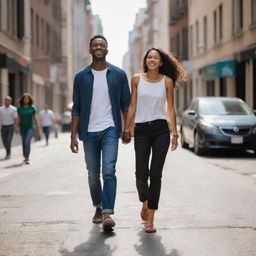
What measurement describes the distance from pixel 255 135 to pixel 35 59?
21.9 m

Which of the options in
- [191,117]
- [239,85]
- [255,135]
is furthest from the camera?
[239,85]

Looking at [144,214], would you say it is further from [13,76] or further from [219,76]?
[219,76]

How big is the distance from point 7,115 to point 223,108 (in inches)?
219

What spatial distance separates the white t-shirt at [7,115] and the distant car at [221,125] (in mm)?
4563

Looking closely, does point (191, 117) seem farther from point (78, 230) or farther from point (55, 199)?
point (78, 230)

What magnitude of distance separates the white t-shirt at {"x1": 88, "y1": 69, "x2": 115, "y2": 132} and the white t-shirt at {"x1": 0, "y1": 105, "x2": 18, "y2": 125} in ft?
33.8

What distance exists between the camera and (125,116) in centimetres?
636

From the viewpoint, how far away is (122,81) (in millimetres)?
6367

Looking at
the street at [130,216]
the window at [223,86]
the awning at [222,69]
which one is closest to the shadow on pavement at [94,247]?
the street at [130,216]

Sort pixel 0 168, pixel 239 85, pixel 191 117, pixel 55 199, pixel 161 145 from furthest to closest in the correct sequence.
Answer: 1. pixel 239 85
2. pixel 191 117
3. pixel 0 168
4. pixel 55 199
5. pixel 161 145

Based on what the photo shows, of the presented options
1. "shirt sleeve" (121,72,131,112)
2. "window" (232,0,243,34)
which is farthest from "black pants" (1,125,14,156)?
"window" (232,0,243,34)

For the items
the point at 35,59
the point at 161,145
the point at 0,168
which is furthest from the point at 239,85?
the point at 161,145

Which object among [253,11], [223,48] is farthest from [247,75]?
[223,48]

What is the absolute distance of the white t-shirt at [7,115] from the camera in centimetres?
1625
